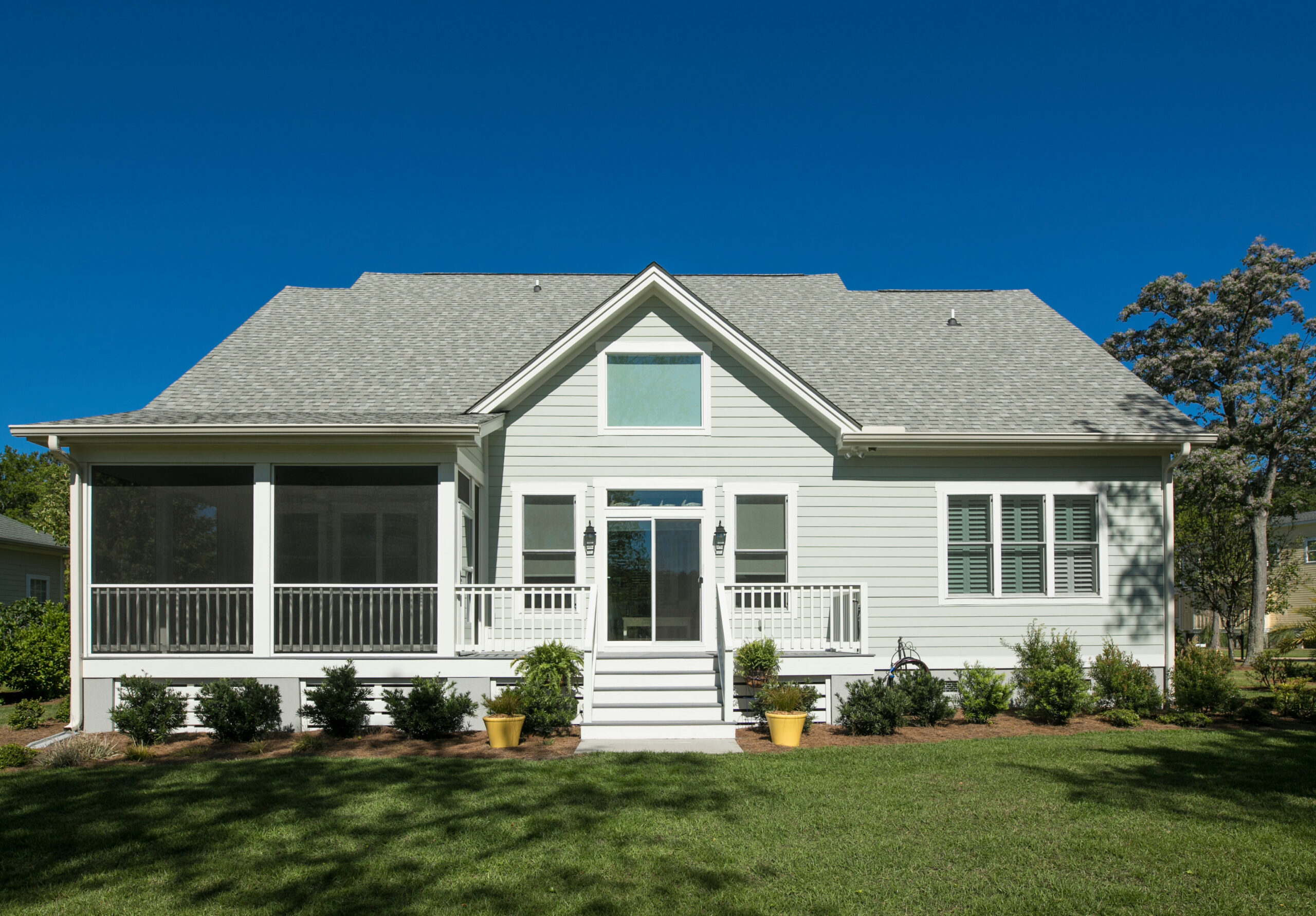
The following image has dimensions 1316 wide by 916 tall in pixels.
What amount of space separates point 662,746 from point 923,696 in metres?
3.36

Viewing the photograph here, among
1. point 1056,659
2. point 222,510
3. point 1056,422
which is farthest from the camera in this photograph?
point 222,510

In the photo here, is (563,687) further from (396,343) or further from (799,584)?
(396,343)

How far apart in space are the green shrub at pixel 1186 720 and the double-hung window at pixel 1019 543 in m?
1.98

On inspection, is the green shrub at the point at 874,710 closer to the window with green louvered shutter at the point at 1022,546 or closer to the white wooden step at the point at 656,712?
the white wooden step at the point at 656,712

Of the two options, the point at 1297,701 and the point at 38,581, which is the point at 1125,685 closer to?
the point at 1297,701

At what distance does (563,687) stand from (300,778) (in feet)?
11.6

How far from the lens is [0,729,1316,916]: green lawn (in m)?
Result: 5.45

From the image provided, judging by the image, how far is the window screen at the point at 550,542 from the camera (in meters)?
12.7

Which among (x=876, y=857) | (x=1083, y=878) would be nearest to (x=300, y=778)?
(x=876, y=857)

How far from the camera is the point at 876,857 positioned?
609 cm

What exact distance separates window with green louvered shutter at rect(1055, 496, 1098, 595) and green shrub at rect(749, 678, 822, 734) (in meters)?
4.25

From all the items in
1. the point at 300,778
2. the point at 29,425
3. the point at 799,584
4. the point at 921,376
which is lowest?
Result: the point at 300,778

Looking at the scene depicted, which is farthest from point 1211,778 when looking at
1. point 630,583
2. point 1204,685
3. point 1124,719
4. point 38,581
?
point 38,581

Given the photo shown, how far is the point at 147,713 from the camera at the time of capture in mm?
10023
